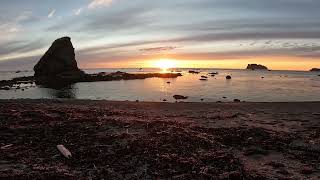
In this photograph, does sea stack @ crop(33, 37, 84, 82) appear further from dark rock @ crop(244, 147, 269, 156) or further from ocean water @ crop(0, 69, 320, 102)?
dark rock @ crop(244, 147, 269, 156)

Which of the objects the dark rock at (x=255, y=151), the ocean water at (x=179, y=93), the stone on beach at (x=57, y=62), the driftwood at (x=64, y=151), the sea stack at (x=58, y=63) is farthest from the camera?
the stone on beach at (x=57, y=62)

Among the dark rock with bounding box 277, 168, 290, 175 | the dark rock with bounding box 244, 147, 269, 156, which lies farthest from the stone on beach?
the dark rock with bounding box 277, 168, 290, 175

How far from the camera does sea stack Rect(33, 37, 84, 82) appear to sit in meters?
132

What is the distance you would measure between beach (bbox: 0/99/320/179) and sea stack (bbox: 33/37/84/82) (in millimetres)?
114341

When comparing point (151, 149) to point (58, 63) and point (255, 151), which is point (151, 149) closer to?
point (255, 151)

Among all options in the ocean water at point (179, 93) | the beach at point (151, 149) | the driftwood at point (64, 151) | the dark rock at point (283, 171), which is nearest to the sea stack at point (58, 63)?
the ocean water at point (179, 93)

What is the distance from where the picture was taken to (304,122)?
2155 centimetres

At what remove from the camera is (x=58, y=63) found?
5325 inches

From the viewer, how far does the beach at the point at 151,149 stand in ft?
36.8

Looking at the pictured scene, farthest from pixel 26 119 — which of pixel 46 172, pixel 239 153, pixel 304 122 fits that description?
pixel 304 122

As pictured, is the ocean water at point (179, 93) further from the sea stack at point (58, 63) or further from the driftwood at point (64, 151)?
the sea stack at point (58, 63)

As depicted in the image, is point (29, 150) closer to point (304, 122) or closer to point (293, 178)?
point (293, 178)

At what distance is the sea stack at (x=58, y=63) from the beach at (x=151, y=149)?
375ft

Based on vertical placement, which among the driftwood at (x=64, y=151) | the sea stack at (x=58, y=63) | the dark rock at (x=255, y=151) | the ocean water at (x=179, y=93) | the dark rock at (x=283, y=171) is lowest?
the ocean water at (x=179, y=93)
